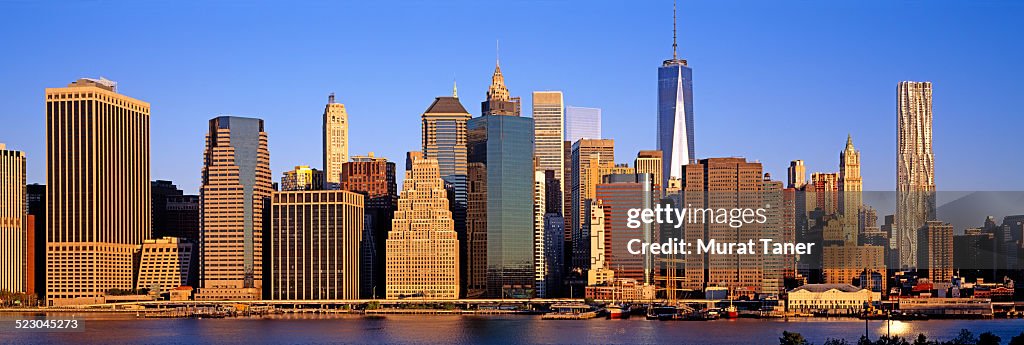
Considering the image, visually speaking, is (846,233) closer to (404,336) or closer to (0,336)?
(404,336)

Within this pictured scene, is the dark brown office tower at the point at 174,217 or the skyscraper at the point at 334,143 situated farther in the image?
the skyscraper at the point at 334,143

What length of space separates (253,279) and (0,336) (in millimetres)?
Result: 54696

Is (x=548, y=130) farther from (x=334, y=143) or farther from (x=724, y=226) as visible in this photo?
(x=724, y=226)

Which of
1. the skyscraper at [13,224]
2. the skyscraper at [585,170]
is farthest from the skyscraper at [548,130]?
the skyscraper at [13,224]

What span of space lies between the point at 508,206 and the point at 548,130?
3464 cm

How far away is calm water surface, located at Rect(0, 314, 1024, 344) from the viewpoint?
97.7 metres

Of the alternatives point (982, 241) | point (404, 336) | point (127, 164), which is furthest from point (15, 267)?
point (982, 241)

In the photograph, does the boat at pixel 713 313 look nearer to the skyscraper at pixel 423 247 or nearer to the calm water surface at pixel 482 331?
the calm water surface at pixel 482 331

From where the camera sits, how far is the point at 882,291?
13950 cm

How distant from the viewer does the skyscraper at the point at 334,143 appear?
610 feet

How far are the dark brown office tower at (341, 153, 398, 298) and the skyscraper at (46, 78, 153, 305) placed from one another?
19487 millimetres

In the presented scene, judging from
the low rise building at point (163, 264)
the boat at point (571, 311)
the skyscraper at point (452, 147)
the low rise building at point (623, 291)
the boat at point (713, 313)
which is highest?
the skyscraper at point (452, 147)

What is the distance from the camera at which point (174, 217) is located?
560ft

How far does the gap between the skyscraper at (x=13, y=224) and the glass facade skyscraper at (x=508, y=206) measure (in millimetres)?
41051
